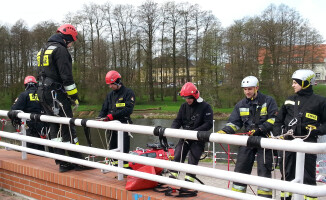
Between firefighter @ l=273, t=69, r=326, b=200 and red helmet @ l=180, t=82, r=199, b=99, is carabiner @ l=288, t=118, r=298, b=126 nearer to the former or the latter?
firefighter @ l=273, t=69, r=326, b=200

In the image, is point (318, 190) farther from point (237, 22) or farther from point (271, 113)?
point (237, 22)

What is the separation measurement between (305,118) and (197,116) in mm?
1596

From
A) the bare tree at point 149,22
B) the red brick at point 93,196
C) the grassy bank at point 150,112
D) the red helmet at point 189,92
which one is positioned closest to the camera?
the red brick at point 93,196

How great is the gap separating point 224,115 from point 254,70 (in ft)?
23.6

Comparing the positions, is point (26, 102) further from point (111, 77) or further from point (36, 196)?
point (36, 196)

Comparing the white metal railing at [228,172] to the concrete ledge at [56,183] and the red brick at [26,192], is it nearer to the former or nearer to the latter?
the concrete ledge at [56,183]

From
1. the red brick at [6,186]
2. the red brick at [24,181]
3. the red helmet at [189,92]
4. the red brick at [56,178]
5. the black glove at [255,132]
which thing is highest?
the red helmet at [189,92]

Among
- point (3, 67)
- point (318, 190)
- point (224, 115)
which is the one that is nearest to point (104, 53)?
point (3, 67)

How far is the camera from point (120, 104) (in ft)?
18.9

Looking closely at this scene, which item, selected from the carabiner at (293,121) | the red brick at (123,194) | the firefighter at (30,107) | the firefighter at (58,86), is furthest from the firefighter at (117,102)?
the carabiner at (293,121)

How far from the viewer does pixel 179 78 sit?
5597 cm

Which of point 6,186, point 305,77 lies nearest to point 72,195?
point 6,186

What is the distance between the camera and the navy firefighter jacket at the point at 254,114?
180 inches

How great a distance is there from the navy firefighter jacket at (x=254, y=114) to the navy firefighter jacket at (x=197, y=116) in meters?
0.29
